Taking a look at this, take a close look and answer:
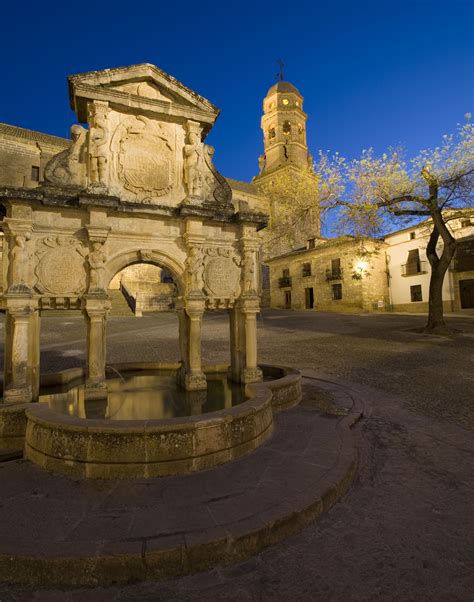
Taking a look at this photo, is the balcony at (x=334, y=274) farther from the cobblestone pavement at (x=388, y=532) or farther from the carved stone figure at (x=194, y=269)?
the carved stone figure at (x=194, y=269)

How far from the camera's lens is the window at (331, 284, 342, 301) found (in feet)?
98.5

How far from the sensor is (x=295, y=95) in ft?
151

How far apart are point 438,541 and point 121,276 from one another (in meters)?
31.6

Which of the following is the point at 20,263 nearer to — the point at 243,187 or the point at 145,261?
the point at 145,261

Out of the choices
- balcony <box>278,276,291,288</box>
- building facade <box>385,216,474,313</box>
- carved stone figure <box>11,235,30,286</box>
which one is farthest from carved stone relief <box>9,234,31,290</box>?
balcony <box>278,276,291,288</box>

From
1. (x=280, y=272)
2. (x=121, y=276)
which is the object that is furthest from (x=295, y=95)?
(x=121, y=276)

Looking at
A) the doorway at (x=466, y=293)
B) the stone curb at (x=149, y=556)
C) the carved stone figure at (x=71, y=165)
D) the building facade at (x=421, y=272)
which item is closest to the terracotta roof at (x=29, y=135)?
the carved stone figure at (x=71, y=165)

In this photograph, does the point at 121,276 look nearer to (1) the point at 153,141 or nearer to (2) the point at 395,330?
(2) the point at 395,330

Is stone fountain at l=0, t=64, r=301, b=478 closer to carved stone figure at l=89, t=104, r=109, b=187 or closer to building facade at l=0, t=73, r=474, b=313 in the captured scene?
carved stone figure at l=89, t=104, r=109, b=187

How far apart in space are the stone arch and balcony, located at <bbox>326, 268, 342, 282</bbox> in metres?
26.2

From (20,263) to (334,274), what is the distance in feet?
93.3

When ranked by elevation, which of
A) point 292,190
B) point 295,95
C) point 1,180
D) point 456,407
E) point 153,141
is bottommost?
point 456,407

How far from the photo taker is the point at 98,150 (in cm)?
507

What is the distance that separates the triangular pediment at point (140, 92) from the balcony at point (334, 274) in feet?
84.0
